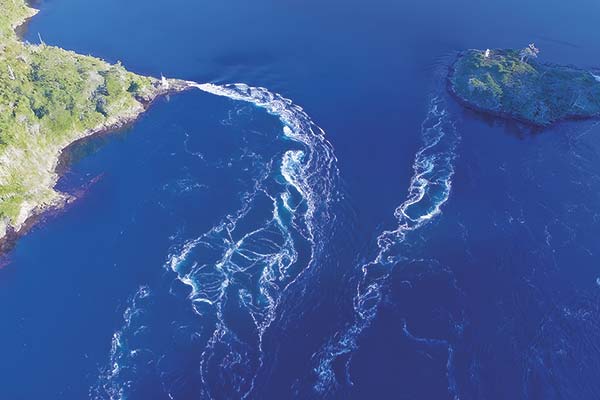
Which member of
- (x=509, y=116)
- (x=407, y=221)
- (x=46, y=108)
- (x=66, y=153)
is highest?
(x=46, y=108)

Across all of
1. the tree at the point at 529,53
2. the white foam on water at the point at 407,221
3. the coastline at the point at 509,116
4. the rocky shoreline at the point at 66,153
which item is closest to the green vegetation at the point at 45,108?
the rocky shoreline at the point at 66,153

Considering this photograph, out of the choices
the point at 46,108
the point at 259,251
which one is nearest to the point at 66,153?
the point at 46,108

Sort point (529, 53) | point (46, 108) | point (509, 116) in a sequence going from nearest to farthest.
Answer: point (46, 108)
point (509, 116)
point (529, 53)

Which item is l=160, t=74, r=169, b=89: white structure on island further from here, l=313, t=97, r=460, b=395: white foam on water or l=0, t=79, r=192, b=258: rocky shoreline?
l=313, t=97, r=460, b=395: white foam on water

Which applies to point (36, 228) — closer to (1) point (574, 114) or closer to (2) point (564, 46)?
(1) point (574, 114)

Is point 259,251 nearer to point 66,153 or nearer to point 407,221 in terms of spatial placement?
point 407,221

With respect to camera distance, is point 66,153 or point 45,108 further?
point 45,108

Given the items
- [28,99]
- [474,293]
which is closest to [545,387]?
[474,293]
